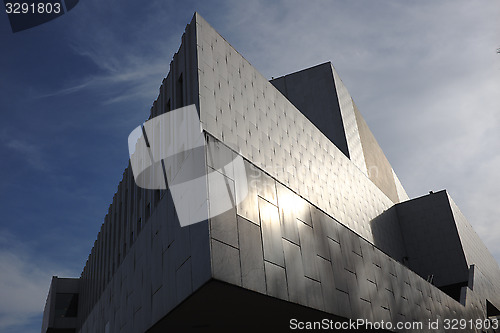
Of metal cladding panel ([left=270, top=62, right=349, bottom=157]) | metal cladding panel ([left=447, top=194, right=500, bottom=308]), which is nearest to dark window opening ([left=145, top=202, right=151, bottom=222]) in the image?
metal cladding panel ([left=270, top=62, right=349, bottom=157])

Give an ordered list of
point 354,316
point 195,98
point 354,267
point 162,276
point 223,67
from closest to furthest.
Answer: point 162,276, point 354,316, point 354,267, point 195,98, point 223,67

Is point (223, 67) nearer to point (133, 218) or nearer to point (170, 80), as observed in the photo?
point (170, 80)

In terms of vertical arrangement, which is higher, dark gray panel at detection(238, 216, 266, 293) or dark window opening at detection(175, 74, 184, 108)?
dark window opening at detection(175, 74, 184, 108)

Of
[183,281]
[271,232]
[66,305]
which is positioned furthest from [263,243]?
[66,305]

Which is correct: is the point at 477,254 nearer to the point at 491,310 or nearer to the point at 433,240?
the point at 433,240

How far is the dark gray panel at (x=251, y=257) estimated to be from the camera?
1187 centimetres

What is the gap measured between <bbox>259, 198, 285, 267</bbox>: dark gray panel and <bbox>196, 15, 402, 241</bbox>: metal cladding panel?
6.08 m

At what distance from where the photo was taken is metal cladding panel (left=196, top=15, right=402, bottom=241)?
20.4 meters

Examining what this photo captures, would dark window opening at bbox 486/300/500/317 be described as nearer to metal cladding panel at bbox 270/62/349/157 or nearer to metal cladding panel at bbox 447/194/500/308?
metal cladding panel at bbox 447/194/500/308

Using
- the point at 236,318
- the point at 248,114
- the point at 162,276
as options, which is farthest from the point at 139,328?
the point at 248,114

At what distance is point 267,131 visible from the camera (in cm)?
2394

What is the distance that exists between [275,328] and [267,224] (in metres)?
4.25

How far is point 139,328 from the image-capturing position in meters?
16.4

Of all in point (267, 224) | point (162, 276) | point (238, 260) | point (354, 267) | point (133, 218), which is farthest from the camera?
point (133, 218)
